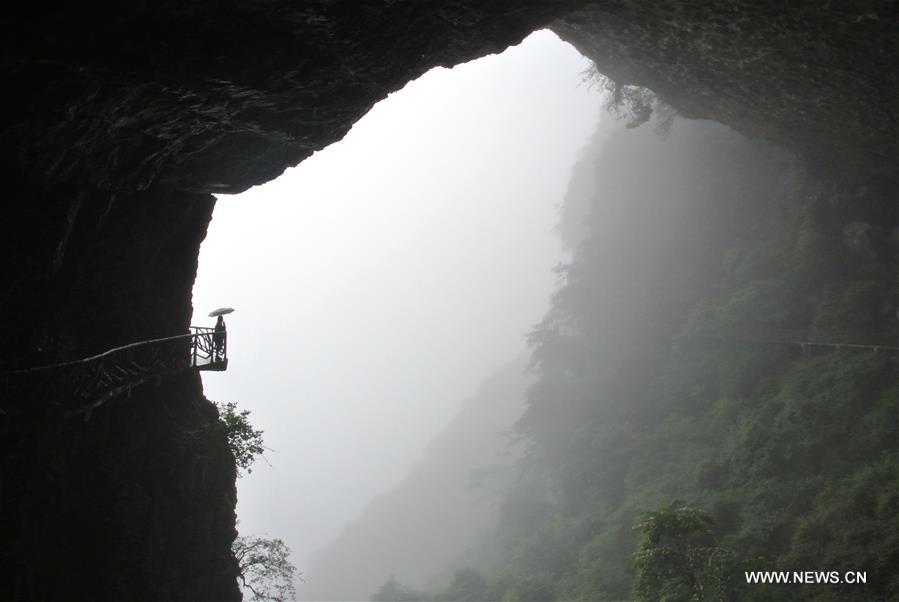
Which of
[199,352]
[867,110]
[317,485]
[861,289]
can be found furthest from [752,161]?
[317,485]

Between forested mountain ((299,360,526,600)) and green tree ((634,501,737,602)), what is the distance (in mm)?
35920

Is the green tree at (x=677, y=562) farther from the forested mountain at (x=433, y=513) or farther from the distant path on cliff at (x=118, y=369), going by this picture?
the forested mountain at (x=433, y=513)

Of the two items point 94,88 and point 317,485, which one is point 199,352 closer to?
point 94,88

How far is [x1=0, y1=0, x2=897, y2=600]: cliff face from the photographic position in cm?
612

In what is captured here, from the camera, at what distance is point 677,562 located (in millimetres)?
10969

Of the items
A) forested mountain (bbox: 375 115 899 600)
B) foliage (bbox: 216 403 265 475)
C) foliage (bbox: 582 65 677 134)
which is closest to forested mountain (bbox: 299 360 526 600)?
forested mountain (bbox: 375 115 899 600)

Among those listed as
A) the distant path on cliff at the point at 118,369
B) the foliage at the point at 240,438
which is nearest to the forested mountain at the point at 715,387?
the distant path on cliff at the point at 118,369

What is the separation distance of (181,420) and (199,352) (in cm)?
176

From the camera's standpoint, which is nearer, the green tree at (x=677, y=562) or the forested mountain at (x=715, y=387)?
the green tree at (x=677, y=562)

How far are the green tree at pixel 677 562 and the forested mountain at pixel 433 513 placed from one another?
35.9 metres

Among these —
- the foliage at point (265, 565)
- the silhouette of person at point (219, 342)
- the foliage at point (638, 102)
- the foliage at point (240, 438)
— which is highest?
the foliage at point (638, 102)

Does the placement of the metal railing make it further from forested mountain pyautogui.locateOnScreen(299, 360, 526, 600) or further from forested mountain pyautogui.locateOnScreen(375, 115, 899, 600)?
forested mountain pyautogui.locateOnScreen(299, 360, 526, 600)

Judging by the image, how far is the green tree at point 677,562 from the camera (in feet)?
35.6

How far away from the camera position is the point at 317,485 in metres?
138
